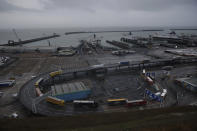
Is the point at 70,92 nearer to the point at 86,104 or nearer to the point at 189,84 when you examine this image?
the point at 86,104

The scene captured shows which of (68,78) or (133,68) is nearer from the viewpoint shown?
(68,78)

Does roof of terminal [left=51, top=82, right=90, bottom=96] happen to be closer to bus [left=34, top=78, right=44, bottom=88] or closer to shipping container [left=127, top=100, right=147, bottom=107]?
bus [left=34, top=78, right=44, bottom=88]

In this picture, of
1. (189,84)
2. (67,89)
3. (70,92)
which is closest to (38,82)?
(67,89)

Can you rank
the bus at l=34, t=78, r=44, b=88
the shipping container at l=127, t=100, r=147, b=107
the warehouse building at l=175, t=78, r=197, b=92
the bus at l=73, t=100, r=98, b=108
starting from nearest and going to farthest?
1. the bus at l=73, t=100, r=98, b=108
2. the shipping container at l=127, t=100, r=147, b=107
3. the warehouse building at l=175, t=78, r=197, b=92
4. the bus at l=34, t=78, r=44, b=88

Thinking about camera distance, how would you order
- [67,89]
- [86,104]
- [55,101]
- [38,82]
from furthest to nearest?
[38,82] → [67,89] → [55,101] → [86,104]

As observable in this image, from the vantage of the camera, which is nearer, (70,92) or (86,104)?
(86,104)

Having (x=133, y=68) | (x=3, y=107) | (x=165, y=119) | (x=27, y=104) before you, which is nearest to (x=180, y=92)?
(x=165, y=119)

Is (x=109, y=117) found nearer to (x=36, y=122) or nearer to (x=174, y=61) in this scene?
(x=36, y=122)

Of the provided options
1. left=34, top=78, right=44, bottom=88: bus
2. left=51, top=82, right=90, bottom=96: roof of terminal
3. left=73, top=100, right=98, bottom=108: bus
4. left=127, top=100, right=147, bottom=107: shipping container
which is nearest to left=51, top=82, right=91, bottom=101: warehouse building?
left=51, top=82, right=90, bottom=96: roof of terminal

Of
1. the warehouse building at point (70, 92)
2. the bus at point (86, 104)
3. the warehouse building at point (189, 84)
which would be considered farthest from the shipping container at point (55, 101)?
the warehouse building at point (189, 84)

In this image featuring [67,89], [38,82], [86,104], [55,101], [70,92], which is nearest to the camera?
[86,104]

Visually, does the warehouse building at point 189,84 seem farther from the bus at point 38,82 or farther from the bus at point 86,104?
the bus at point 38,82
